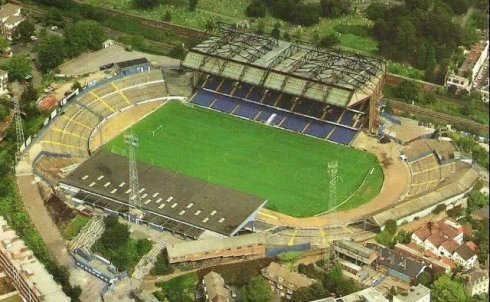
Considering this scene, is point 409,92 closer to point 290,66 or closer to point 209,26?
point 290,66

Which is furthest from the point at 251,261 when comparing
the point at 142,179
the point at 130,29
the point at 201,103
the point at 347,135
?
the point at 130,29

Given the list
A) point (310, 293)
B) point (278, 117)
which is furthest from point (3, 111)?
point (310, 293)

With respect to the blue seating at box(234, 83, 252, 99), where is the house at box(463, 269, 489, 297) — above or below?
below

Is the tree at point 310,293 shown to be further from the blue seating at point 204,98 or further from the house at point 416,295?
the blue seating at point 204,98

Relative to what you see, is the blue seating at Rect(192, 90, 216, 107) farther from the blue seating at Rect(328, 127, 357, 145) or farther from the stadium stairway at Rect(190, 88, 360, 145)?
the blue seating at Rect(328, 127, 357, 145)

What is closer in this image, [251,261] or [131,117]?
[251,261]

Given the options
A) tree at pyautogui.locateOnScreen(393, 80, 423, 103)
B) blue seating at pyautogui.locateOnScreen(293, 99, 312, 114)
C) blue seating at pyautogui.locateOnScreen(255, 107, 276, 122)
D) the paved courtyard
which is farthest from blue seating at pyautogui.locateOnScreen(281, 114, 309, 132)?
the paved courtyard

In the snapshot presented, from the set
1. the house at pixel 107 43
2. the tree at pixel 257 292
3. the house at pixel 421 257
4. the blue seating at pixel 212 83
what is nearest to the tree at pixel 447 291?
the house at pixel 421 257

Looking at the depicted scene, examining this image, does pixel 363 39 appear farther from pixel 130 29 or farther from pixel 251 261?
pixel 251 261
